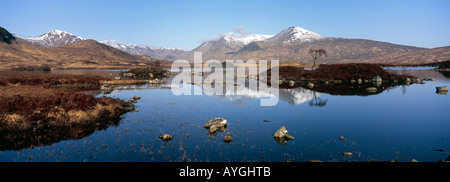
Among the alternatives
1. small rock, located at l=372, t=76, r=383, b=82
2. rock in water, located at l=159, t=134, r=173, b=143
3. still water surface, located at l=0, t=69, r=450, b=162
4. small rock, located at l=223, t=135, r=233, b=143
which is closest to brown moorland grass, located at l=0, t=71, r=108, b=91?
still water surface, located at l=0, t=69, r=450, b=162

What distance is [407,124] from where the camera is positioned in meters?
23.1

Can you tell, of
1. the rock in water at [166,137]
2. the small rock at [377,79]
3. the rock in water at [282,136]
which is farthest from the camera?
the small rock at [377,79]

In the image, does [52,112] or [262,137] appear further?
[52,112]

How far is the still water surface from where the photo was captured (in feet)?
49.8

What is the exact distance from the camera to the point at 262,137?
1892 cm

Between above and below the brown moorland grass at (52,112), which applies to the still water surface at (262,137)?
below

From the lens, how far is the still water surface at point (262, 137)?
1517 cm

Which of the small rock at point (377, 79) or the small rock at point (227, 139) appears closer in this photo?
the small rock at point (227, 139)

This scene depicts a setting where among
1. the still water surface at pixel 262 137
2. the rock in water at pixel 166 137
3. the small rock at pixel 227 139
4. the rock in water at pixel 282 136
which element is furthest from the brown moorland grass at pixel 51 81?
the rock in water at pixel 282 136

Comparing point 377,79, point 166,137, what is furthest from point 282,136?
point 377,79

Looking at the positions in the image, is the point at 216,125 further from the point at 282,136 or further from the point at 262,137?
the point at 282,136

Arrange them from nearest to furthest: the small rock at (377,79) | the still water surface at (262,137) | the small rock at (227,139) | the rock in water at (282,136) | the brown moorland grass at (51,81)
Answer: the still water surface at (262,137), the small rock at (227,139), the rock in water at (282,136), the brown moorland grass at (51,81), the small rock at (377,79)

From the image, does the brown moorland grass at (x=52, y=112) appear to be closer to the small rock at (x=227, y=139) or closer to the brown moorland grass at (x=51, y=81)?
the small rock at (x=227, y=139)
